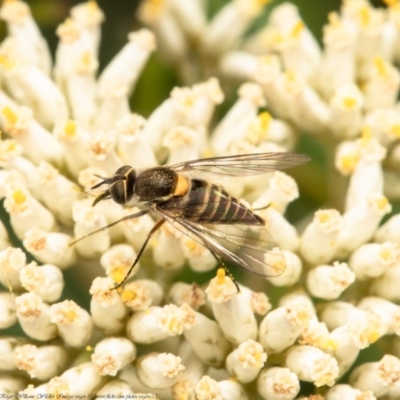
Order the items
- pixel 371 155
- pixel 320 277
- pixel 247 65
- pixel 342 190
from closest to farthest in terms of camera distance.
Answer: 1. pixel 320 277
2. pixel 371 155
3. pixel 342 190
4. pixel 247 65

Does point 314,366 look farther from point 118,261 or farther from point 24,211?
point 24,211

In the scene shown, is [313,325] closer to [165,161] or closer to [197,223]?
[197,223]

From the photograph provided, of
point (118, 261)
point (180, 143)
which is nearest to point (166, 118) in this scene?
point (180, 143)

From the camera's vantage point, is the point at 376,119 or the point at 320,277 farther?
the point at 376,119

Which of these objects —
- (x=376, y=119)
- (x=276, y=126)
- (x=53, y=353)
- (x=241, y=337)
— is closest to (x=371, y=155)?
(x=376, y=119)

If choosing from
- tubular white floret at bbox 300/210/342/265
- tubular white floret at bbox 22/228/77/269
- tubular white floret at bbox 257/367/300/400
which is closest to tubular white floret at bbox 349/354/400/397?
tubular white floret at bbox 257/367/300/400

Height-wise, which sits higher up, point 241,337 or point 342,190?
point 342,190
